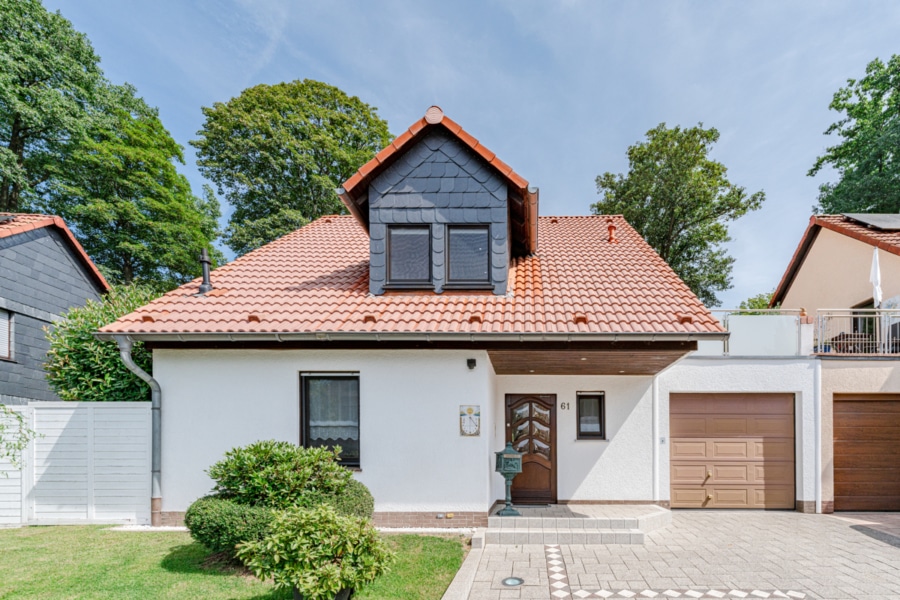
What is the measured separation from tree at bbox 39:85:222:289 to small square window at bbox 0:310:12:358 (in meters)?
8.63

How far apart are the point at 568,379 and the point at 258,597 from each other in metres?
6.23

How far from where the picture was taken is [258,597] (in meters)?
4.33

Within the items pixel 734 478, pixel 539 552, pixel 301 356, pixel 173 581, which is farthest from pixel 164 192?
pixel 734 478

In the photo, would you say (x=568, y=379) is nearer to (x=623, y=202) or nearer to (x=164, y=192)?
(x=623, y=202)

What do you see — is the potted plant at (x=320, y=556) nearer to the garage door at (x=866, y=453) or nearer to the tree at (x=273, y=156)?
the garage door at (x=866, y=453)

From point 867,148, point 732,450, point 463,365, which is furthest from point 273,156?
point 867,148

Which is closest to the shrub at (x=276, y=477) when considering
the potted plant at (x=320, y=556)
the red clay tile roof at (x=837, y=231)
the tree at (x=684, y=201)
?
the potted plant at (x=320, y=556)

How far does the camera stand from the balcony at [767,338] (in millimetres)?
8984

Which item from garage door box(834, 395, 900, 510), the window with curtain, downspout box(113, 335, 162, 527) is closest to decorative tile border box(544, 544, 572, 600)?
the window with curtain

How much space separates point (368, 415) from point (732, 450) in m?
7.33

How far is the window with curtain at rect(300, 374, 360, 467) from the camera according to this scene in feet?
23.0

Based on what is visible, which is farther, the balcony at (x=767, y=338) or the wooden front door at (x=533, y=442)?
the balcony at (x=767, y=338)

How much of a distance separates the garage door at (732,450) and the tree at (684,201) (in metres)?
13.4

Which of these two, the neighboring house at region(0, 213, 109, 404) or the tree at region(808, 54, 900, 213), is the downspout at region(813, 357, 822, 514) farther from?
the neighboring house at region(0, 213, 109, 404)
